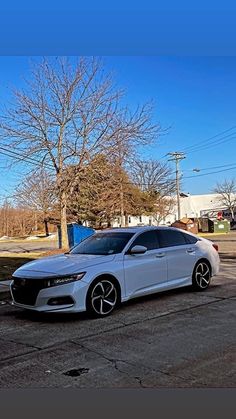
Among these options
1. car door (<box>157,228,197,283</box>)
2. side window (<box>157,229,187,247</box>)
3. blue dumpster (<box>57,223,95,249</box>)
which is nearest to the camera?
car door (<box>157,228,197,283</box>)

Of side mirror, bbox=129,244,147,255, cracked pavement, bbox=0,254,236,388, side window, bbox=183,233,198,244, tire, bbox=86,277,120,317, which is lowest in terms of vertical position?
cracked pavement, bbox=0,254,236,388

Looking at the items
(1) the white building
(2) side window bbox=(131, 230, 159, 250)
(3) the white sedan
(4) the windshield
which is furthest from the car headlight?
(1) the white building

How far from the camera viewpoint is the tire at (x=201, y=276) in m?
8.76

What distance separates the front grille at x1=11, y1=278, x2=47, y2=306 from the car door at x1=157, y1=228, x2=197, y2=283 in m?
2.54

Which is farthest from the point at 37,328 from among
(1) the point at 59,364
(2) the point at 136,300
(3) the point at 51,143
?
(3) the point at 51,143

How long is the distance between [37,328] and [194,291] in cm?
364

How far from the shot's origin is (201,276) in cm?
887

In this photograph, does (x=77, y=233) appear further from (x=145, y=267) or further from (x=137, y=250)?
(x=137, y=250)

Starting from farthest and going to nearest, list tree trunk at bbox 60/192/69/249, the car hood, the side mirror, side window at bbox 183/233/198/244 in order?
tree trunk at bbox 60/192/69/249, side window at bbox 183/233/198/244, the side mirror, the car hood

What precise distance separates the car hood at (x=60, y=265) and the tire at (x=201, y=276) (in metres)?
2.23

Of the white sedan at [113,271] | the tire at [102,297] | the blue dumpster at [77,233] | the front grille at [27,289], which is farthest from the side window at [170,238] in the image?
the blue dumpster at [77,233]

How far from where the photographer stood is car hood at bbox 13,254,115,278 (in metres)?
6.72

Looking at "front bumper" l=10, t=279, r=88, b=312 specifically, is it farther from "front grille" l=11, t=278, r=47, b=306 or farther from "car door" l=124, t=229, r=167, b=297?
"car door" l=124, t=229, r=167, b=297

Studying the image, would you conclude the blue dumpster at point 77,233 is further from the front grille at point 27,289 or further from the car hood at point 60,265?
the front grille at point 27,289
